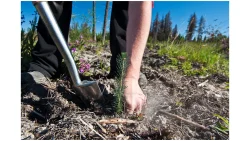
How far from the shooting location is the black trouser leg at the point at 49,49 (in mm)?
2266

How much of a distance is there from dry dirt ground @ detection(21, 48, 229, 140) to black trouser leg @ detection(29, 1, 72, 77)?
0.14m

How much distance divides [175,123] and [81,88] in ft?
2.07

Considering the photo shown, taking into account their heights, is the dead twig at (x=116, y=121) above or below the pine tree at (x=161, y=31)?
below

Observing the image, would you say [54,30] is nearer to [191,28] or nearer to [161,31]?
[191,28]

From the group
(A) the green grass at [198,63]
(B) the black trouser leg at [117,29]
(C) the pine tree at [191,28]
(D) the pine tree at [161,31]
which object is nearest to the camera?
(B) the black trouser leg at [117,29]

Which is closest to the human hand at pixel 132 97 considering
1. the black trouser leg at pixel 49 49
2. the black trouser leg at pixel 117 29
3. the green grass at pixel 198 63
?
the black trouser leg at pixel 117 29

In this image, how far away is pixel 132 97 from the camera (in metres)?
1.70

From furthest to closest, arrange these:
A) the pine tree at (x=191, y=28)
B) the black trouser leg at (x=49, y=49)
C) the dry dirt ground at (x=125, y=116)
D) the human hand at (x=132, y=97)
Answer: the pine tree at (x=191, y=28) → the black trouser leg at (x=49, y=49) → the human hand at (x=132, y=97) → the dry dirt ground at (x=125, y=116)

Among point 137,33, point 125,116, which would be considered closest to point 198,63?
point 137,33

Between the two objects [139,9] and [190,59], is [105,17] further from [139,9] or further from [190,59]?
[139,9]

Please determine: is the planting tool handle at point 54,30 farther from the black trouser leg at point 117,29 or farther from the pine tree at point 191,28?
the pine tree at point 191,28

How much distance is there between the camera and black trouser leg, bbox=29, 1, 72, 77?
2266mm

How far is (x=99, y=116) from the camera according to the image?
5.49 ft

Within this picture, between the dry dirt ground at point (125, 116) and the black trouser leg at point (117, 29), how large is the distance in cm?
19
